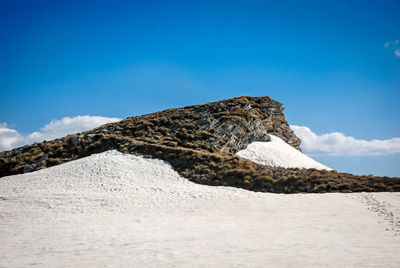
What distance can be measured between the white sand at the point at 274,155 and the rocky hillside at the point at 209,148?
3.61 ft

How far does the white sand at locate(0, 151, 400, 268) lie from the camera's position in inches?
272

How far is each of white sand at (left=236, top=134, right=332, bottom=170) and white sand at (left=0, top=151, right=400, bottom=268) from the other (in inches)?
460

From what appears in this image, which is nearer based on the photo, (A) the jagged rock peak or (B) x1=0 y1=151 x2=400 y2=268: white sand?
(B) x1=0 y1=151 x2=400 y2=268: white sand

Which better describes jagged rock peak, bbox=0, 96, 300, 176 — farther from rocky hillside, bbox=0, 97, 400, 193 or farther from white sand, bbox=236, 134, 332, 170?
white sand, bbox=236, 134, 332, 170

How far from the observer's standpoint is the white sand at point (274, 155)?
29.9 metres

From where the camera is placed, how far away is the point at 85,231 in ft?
35.1

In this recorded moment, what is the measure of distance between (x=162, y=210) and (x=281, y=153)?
21.6 metres

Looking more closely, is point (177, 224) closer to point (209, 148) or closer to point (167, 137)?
point (209, 148)

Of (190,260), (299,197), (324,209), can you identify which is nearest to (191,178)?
(299,197)

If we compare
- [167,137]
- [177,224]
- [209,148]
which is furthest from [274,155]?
[177,224]

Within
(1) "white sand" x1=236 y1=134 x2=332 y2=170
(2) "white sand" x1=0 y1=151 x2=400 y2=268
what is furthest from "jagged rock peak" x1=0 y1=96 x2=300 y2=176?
(2) "white sand" x1=0 y1=151 x2=400 y2=268

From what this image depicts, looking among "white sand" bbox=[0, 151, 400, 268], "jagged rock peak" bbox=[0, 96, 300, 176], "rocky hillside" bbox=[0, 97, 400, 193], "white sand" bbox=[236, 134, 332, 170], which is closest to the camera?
"white sand" bbox=[0, 151, 400, 268]

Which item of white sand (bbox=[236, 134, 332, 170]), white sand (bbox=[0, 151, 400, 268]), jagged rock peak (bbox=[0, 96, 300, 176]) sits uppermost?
jagged rock peak (bbox=[0, 96, 300, 176])

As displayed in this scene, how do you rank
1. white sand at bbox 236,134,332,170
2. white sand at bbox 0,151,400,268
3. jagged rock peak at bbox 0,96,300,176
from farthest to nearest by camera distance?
white sand at bbox 236,134,332,170
jagged rock peak at bbox 0,96,300,176
white sand at bbox 0,151,400,268
